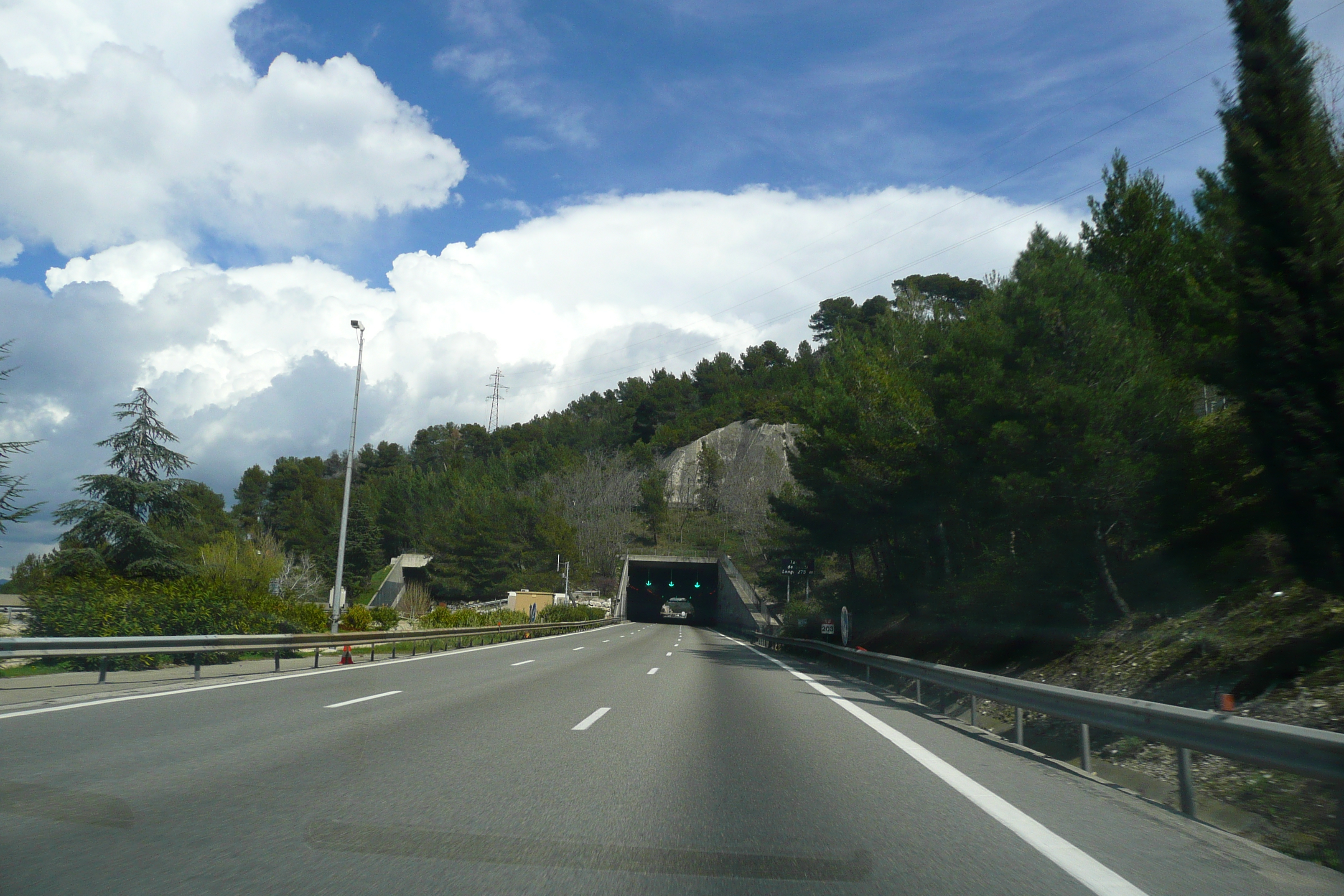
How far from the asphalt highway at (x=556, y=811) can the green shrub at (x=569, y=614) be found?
45.9m

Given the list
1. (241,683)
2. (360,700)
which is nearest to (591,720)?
(360,700)

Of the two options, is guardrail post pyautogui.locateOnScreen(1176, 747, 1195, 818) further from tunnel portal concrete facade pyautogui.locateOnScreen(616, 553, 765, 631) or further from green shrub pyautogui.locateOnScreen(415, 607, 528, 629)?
tunnel portal concrete facade pyautogui.locateOnScreen(616, 553, 765, 631)

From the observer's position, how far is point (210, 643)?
52.5 feet

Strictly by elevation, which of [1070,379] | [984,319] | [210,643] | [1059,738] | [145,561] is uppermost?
[984,319]

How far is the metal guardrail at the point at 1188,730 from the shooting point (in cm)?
524

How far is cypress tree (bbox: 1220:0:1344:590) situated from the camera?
11.0 meters

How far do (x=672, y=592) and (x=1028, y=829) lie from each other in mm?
116124

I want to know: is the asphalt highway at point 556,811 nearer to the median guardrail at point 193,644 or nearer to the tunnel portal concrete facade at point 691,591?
the median guardrail at point 193,644

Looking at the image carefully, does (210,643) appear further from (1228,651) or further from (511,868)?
(1228,651)

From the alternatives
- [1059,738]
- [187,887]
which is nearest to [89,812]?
[187,887]

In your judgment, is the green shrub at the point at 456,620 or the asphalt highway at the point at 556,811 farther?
the green shrub at the point at 456,620

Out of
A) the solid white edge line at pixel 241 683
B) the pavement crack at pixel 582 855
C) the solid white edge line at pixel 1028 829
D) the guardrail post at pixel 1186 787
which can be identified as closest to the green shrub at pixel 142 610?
the solid white edge line at pixel 241 683

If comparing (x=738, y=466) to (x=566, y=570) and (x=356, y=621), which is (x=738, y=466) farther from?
(x=356, y=621)

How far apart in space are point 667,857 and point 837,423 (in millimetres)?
30105
